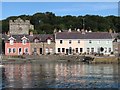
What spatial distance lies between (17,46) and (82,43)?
42.1 ft

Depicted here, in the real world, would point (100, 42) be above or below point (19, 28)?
below

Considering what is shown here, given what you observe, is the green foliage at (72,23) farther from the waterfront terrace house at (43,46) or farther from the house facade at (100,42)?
the house facade at (100,42)

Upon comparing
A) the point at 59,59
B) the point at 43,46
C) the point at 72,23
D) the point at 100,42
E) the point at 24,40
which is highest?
the point at 72,23

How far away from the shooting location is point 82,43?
81938mm

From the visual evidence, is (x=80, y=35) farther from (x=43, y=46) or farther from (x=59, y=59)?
(x=59, y=59)

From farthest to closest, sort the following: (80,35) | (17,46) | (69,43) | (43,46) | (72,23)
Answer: (72,23) < (80,35) < (69,43) < (17,46) < (43,46)

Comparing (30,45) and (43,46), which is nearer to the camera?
(43,46)

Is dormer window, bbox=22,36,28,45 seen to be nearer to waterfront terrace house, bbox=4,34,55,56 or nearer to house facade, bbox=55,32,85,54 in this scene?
waterfront terrace house, bbox=4,34,55,56

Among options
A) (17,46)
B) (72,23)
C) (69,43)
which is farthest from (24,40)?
(72,23)

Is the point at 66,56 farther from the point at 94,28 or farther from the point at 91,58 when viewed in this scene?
the point at 94,28

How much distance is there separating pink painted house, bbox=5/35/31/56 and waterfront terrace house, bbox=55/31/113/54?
596 centimetres

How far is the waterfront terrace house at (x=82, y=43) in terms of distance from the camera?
8156 centimetres

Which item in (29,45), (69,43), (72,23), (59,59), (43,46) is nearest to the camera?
(59,59)

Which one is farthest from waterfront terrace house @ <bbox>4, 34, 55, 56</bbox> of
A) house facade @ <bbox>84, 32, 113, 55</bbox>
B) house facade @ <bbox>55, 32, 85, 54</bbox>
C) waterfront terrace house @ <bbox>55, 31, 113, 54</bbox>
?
house facade @ <bbox>84, 32, 113, 55</bbox>
